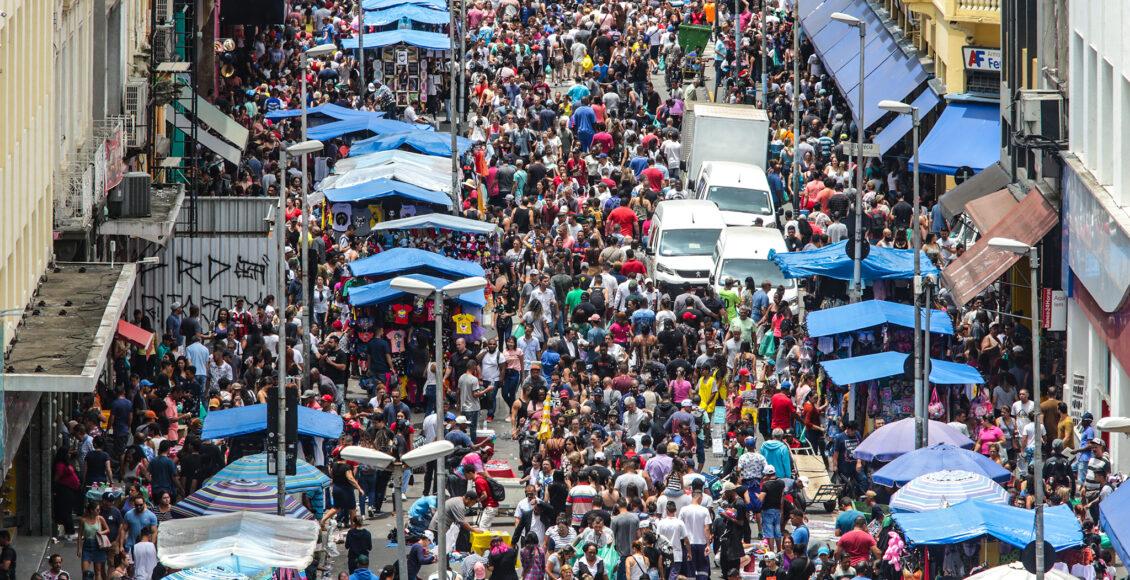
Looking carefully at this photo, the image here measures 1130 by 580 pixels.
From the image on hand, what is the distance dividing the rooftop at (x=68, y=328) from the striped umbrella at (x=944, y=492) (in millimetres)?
9170

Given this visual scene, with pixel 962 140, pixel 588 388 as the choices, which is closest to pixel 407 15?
pixel 962 140

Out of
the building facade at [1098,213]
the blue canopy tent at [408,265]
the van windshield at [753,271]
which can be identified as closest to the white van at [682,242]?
the van windshield at [753,271]

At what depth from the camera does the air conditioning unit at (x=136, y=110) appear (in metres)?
42.2

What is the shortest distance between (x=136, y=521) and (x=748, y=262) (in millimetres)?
15906

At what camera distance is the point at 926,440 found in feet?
104

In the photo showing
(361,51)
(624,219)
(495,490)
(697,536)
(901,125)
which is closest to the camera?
(697,536)

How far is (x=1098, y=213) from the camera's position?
114 ft

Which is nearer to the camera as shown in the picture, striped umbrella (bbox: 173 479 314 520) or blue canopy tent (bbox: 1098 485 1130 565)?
blue canopy tent (bbox: 1098 485 1130 565)

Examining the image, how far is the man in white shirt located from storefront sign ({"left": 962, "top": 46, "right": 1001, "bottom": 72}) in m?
22.2

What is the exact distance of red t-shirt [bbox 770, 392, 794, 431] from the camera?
35.4 m

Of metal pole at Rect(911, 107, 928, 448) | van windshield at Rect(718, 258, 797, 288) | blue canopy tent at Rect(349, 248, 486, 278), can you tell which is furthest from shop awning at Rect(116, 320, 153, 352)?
metal pole at Rect(911, 107, 928, 448)

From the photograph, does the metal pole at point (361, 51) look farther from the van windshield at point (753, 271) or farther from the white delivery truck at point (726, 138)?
the van windshield at point (753, 271)

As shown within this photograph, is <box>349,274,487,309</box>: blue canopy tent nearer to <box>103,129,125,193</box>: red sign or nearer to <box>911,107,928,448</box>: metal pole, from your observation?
<box>103,129,125,193</box>: red sign

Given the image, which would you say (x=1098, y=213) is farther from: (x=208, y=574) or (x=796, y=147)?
(x=796, y=147)
